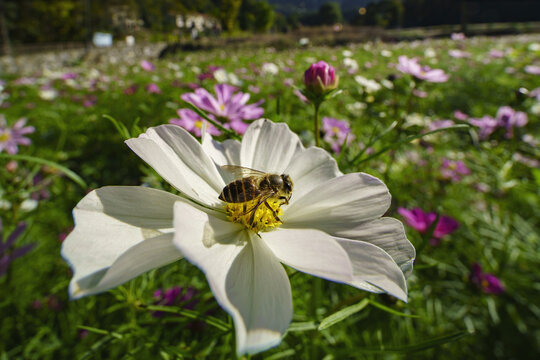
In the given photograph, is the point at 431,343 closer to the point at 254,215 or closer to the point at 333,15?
the point at 254,215

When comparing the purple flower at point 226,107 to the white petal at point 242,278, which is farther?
the purple flower at point 226,107

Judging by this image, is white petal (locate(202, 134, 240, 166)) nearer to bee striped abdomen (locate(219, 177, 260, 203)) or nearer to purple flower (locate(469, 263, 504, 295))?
bee striped abdomen (locate(219, 177, 260, 203))

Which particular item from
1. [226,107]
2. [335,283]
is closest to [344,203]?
[226,107]

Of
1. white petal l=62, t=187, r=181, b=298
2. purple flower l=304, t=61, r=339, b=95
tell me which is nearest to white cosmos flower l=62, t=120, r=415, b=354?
white petal l=62, t=187, r=181, b=298

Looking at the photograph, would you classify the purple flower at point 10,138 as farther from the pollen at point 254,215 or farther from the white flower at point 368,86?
the white flower at point 368,86

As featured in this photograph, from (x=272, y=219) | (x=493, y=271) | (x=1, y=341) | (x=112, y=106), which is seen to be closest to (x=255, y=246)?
(x=272, y=219)

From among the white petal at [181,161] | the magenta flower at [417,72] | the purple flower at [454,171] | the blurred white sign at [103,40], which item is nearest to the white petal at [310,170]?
the white petal at [181,161]
